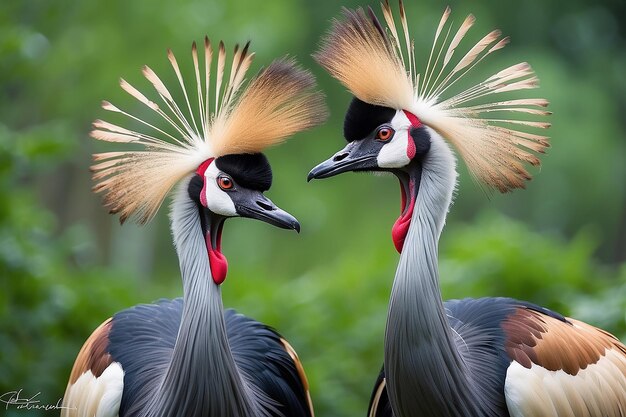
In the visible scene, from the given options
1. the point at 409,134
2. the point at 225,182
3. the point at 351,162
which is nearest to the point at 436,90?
the point at 409,134

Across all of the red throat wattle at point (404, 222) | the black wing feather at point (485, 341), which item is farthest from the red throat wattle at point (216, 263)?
the black wing feather at point (485, 341)

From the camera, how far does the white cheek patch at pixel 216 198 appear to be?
418 cm

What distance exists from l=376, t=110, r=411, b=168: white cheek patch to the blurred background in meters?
0.38

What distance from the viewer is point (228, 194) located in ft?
13.8

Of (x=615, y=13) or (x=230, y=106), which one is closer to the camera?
(x=230, y=106)

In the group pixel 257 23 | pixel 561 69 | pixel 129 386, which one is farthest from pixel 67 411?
pixel 561 69

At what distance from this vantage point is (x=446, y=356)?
12.8 ft

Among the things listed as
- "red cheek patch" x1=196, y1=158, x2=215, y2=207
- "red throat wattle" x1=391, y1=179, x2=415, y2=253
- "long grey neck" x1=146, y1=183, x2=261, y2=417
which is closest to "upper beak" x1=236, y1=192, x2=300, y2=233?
"red cheek patch" x1=196, y1=158, x2=215, y2=207

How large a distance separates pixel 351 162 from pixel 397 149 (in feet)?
0.66

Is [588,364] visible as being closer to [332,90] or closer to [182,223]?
[182,223]

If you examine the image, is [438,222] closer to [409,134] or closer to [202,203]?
[409,134]

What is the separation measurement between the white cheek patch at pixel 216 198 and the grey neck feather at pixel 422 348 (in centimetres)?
75

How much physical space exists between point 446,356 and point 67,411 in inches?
69.8

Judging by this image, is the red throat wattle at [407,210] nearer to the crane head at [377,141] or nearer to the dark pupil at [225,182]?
the crane head at [377,141]
